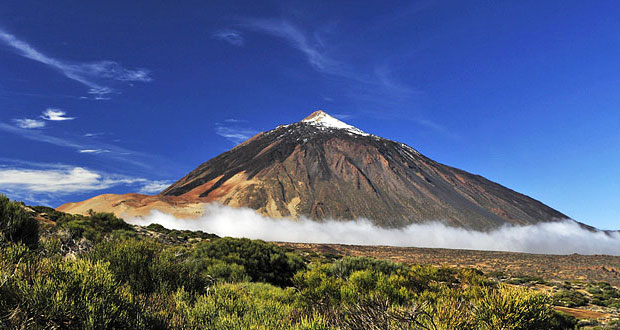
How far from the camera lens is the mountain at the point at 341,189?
103 meters

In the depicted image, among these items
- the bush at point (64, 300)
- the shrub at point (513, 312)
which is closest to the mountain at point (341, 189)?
the shrub at point (513, 312)

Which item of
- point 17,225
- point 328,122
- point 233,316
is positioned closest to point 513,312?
point 233,316

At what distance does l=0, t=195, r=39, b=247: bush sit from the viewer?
8359 mm

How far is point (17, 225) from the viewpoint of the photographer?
8750 millimetres

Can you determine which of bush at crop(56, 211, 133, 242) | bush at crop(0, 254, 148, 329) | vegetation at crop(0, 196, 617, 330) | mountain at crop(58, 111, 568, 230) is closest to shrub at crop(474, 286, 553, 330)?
vegetation at crop(0, 196, 617, 330)

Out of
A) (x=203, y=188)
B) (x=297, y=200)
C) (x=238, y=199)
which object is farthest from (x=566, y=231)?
(x=203, y=188)

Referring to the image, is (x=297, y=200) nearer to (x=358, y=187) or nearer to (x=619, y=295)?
(x=358, y=187)

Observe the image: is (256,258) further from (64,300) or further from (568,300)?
(568,300)

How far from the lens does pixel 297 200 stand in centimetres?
10969

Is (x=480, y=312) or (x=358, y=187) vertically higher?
(x=358, y=187)

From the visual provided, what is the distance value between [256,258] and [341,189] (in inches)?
3976

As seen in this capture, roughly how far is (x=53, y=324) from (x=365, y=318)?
395 centimetres

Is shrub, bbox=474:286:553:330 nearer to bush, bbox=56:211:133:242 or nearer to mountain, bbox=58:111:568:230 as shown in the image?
bush, bbox=56:211:133:242

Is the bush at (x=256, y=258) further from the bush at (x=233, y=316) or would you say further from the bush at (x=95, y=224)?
the bush at (x=233, y=316)
